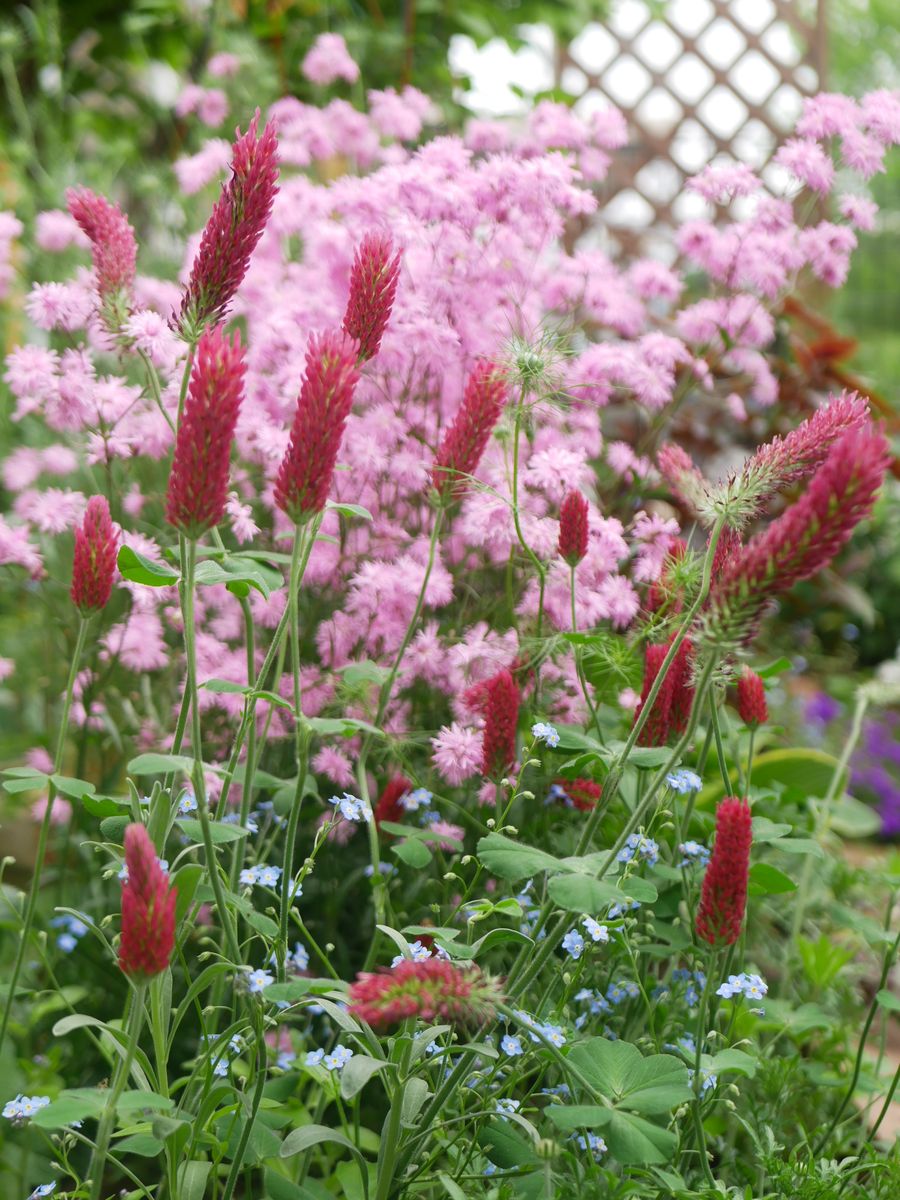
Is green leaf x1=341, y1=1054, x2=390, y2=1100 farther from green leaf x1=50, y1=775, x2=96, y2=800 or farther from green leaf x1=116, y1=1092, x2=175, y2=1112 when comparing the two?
green leaf x1=50, y1=775, x2=96, y2=800

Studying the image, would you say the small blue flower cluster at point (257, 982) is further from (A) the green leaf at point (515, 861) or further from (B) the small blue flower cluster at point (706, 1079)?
(B) the small blue flower cluster at point (706, 1079)

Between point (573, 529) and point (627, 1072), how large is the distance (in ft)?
1.91

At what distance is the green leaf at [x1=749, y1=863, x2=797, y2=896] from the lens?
140 cm

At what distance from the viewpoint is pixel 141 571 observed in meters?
1.18

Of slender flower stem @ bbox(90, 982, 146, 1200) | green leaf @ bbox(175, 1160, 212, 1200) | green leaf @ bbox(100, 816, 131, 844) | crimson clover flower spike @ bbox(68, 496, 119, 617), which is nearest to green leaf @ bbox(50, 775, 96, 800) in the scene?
green leaf @ bbox(100, 816, 131, 844)

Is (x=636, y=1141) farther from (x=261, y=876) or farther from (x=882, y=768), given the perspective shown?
(x=882, y=768)

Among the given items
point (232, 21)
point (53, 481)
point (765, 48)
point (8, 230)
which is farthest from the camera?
point (765, 48)

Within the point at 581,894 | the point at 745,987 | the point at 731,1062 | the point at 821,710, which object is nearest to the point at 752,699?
A: the point at 745,987

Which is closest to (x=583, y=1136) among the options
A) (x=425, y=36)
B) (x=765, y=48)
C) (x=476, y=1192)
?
(x=476, y=1192)

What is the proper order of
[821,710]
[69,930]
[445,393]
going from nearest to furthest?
[69,930]
[445,393]
[821,710]

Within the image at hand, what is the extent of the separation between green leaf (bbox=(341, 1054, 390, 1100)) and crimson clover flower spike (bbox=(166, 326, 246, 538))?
48 cm

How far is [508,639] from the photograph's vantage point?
1703 mm

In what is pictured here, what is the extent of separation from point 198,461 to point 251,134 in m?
0.37

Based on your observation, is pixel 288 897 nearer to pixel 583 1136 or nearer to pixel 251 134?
pixel 583 1136
